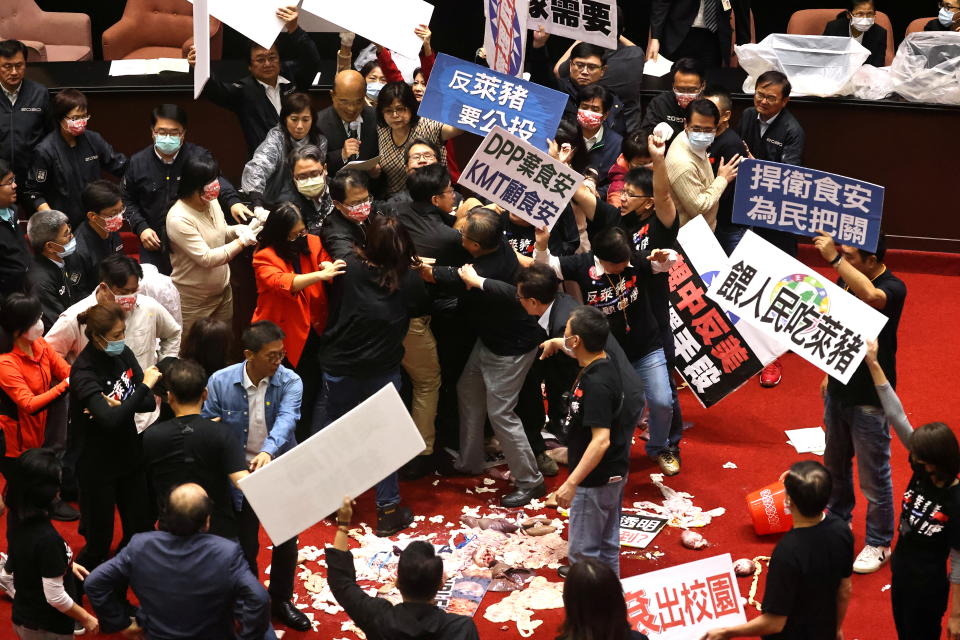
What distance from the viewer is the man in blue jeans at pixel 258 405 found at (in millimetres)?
5109

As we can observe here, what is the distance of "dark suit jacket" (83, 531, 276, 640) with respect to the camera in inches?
161

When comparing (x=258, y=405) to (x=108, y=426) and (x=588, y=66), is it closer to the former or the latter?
(x=108, y=426)

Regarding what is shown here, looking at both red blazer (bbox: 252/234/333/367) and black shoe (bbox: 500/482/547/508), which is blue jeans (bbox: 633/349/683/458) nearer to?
black shoe (bbox: 500/482/547/508)

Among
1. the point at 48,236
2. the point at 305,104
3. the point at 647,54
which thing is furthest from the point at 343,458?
the point at 647,54

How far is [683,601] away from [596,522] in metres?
0.79

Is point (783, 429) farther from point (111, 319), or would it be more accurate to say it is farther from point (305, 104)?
point (111, 319)

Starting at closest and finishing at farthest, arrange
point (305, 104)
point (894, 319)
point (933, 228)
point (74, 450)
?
point (894, 319) → point (74, 450) → point (305, 104) → point (933, 228)

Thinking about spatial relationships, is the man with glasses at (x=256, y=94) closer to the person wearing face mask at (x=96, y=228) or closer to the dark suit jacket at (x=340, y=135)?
the dark suit jacket at (x=340, y=135)

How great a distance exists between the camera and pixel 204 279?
6.68 m

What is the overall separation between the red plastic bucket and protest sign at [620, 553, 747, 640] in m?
1.46

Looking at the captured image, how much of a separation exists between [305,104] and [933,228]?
5287mm

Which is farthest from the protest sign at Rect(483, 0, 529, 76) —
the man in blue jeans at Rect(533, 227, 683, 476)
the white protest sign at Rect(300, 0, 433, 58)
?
the man in blue jeans at Rect(533, 227, 683, 476)

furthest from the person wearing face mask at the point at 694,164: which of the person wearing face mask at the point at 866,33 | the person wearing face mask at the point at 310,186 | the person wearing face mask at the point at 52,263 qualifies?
the person wearing face mask at the point at 52,263

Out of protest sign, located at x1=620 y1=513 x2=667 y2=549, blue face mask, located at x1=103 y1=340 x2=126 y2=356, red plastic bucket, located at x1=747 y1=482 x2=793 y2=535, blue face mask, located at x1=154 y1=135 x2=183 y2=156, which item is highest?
blue face mask, located at x1=154 y1=135 x2=183 y2=156
